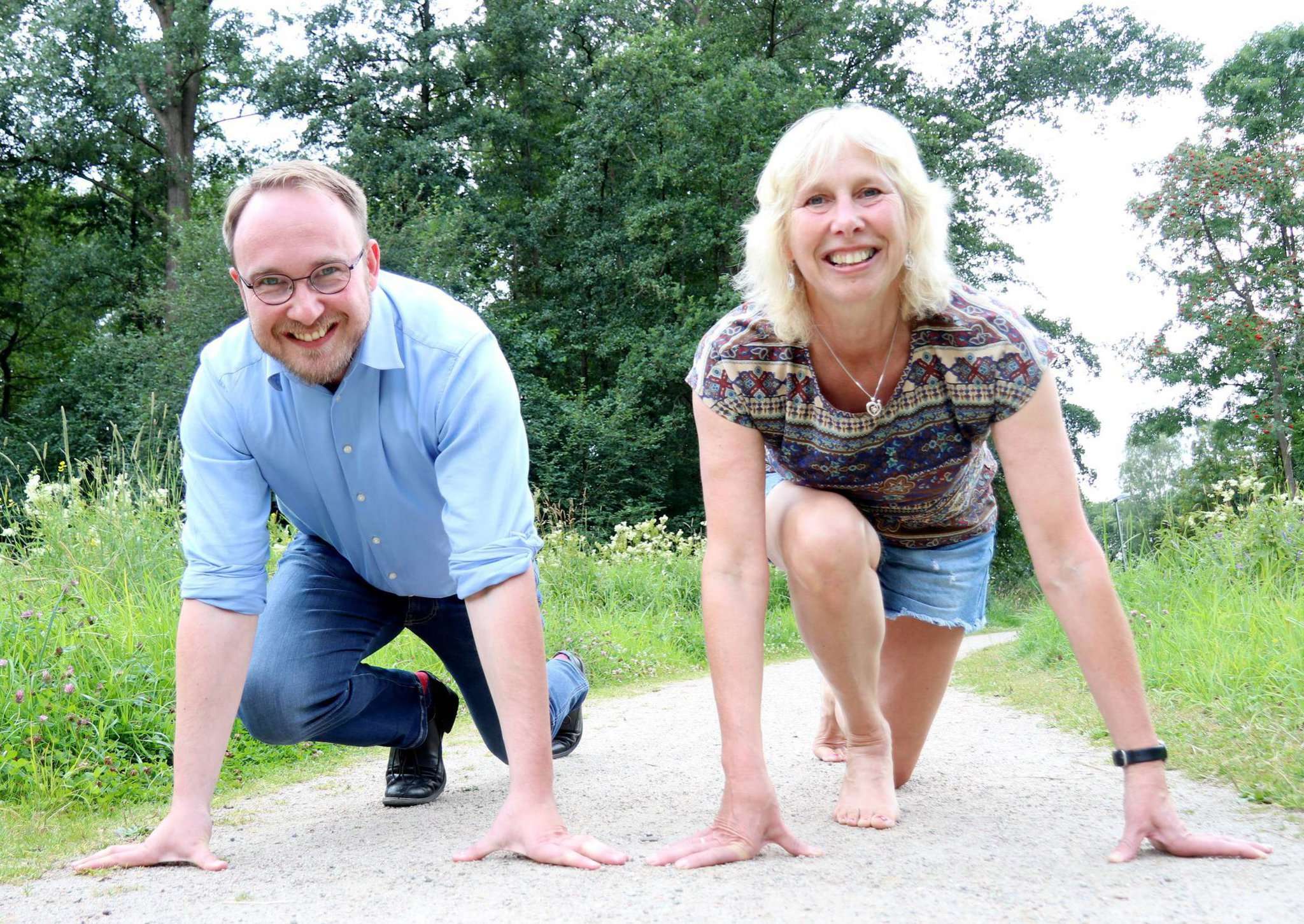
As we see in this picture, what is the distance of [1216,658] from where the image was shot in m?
4.21

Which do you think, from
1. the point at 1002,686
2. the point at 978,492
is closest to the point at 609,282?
the point at 1002,686

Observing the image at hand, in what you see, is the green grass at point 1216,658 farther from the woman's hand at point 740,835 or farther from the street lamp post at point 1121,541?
the woman's hand at point 740,835

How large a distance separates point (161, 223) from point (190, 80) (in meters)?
3.20

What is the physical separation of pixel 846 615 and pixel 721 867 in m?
0.75

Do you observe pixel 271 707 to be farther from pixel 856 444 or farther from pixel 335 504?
pixel 856 444

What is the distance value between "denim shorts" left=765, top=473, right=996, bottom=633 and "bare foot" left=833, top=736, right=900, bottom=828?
0.42 m

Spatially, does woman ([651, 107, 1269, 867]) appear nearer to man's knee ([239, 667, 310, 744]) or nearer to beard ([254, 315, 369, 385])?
beard ([254, 315, 369, 385])

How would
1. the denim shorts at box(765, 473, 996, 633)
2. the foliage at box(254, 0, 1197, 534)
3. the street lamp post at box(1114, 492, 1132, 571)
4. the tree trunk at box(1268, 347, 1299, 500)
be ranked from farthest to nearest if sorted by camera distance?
the foliage at box(254, 0, 1197, 534) < the tree trunk at box(1268, 347, 1299, 500) < the street lamp post at box(1114, 492, 1132, 571) < the denim shorts at box(765, 473, 996, 633)

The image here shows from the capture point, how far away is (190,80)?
23.9 metres

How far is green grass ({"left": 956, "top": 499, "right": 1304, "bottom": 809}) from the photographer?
3.33m

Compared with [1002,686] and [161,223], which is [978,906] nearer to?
[1002,686]

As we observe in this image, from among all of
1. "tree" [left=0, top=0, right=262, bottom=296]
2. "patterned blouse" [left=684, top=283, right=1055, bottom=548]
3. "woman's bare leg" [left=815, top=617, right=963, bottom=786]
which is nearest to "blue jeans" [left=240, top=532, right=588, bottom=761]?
"patterned blouse" [left=684, top=283, right=1055, bottom=548]

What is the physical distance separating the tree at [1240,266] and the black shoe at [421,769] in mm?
19905

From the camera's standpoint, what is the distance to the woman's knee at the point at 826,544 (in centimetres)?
276
